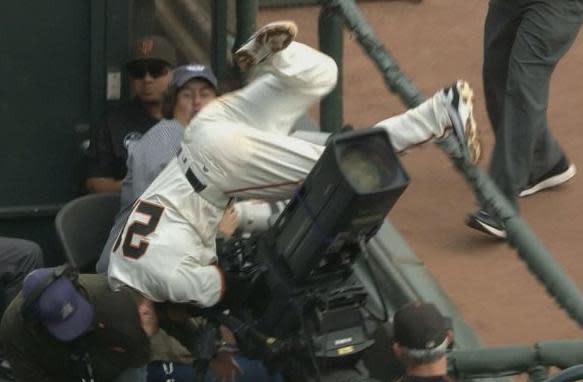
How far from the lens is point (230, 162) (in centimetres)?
621

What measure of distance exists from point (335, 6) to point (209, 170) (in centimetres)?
97

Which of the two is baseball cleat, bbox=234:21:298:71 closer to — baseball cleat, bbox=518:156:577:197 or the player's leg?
the player's leg

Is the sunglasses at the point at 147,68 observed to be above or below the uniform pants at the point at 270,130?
below

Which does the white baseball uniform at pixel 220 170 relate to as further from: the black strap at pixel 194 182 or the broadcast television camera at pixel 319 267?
the broadcast television camera at pixel 319 267

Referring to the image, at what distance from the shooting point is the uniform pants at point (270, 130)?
6207 millimetres

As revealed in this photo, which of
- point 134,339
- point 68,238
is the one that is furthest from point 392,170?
point 68,238

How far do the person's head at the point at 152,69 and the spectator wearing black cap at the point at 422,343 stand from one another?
7.20ft

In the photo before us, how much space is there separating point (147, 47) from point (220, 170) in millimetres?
1586

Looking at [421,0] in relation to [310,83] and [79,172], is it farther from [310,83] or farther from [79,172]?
[310,83]

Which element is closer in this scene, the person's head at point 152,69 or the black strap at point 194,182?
the black strap at point 194,182

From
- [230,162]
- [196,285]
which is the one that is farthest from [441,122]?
[196,285]

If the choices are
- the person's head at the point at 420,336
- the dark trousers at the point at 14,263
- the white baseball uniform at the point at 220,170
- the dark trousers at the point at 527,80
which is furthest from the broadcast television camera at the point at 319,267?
the dark trousers at the point at 527,80

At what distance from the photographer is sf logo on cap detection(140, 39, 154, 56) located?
7.64 meters

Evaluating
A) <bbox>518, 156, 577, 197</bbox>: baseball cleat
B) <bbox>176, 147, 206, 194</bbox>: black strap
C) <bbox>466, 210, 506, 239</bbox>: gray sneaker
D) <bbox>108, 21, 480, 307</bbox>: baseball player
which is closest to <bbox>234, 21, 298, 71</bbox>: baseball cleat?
<bbox>108, 21, 480, 307</bbox>: baseball player
